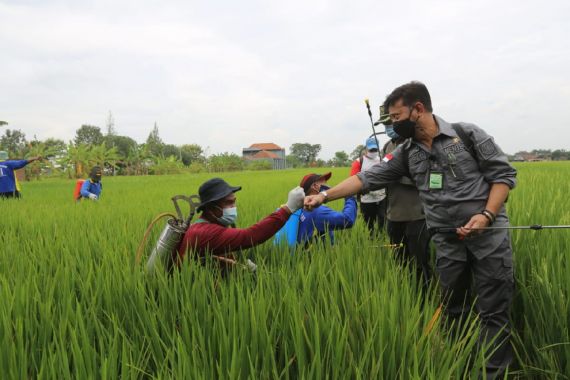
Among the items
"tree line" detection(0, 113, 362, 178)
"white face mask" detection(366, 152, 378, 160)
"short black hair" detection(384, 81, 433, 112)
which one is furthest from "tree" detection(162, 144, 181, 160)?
"short black hair" detection(384, 81, 433, 112)

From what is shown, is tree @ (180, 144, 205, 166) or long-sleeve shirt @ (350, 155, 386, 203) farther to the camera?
tree @ (180, 144, 205, 166)

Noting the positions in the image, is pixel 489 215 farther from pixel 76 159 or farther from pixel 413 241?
pixel 76 159

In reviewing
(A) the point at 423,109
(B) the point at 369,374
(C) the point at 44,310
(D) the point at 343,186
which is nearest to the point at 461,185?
(A) the point at 423,109

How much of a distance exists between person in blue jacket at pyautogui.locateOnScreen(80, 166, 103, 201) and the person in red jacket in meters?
5.07

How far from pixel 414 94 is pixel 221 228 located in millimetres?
1316

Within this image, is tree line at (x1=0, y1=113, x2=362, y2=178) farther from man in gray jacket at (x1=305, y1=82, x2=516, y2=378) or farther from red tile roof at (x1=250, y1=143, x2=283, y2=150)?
red tile roof at (x1=250, y1=143, x2=283, y2=150)

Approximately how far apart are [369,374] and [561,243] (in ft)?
6.14

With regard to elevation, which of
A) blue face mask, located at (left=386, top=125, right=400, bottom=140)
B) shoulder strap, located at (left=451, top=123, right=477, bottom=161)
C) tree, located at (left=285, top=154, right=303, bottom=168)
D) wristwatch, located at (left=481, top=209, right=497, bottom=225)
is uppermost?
tree, located at (left=285, top=154, right=303, bottom=168)

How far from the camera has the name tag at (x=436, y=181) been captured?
74.1 inches

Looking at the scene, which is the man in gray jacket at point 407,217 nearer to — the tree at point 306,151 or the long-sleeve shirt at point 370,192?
the long-sleeve shirt at point 370,192

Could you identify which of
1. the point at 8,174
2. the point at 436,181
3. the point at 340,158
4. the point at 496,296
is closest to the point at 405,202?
the point at 436,181

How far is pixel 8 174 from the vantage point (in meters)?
6.52

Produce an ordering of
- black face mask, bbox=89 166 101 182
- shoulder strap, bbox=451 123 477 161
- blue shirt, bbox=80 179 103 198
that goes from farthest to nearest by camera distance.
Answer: blue shirt, bbox=80 179 103 198, black face mask, bbox=89 166 101 182, shoulder strap, bbox=451 123 477 161

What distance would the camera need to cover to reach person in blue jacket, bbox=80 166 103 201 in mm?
6566
